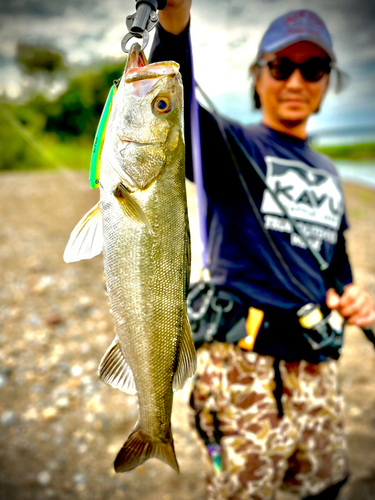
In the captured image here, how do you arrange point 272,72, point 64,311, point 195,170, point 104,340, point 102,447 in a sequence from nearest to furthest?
point 195,170, point 272,72, point 102,447, point 104,340, point 64,311

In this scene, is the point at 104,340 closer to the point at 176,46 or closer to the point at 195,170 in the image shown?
the point at 195,170

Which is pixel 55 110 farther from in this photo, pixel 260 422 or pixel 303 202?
pixel 260 422

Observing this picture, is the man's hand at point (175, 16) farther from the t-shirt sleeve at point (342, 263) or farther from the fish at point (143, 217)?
the t-shirt sleeve at point (342, 263)

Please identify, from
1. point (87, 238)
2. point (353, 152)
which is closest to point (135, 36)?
point (87, 238)

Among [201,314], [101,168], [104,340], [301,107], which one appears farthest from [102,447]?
[301,107]

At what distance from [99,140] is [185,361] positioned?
0.77 metres

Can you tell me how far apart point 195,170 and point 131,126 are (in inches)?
26.3

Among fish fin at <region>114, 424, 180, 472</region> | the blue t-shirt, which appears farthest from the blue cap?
fish fin at <region>114, 424, 180, 472</region>

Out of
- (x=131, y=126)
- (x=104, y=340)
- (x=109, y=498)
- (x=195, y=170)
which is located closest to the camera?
(x=131, y=126)

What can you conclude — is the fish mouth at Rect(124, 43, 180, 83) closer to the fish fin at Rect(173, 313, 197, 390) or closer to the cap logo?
the fish fin at Rect(173, 313, 197, 390)

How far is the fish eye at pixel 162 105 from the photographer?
3.61 feet

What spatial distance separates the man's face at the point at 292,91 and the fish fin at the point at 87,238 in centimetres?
156

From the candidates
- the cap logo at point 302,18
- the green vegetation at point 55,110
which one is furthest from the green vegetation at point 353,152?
the cap logo at point 302,18

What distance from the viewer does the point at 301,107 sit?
2232 mm
